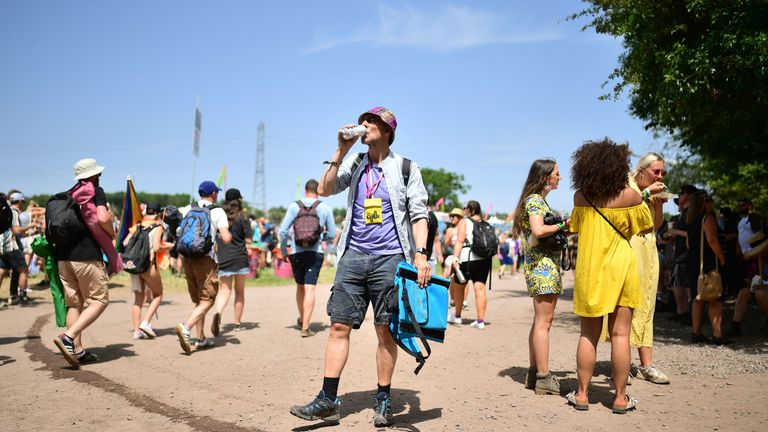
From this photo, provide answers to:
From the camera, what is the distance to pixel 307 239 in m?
8.99

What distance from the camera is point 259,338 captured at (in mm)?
9055

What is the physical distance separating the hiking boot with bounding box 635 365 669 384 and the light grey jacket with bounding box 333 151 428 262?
110 inches

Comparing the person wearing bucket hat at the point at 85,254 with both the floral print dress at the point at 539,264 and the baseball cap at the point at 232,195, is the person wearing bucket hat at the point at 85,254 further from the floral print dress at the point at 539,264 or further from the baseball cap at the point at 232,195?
the floral print dress at the point at 539,264

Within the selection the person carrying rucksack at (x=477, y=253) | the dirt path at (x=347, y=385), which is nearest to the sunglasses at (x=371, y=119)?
the dirt path at (x=347, y=385)

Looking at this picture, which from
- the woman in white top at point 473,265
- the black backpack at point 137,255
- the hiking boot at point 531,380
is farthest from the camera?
the woman in white top at point 473,265

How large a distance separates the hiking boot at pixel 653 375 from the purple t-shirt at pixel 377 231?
115 inches

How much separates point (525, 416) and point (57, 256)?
16.6 feet

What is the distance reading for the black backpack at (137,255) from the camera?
8.70m

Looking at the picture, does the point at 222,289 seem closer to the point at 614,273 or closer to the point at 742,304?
the point at 614,273

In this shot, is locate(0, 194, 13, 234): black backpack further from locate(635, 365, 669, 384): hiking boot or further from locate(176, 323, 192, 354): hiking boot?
locate(635, 365, 669, 384): hiking boot

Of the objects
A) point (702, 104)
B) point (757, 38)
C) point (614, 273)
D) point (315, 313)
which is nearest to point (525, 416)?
point (614, 273)

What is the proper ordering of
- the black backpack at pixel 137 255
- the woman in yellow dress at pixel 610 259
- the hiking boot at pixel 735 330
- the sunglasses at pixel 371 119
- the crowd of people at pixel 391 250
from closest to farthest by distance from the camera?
the crowd of people at pixel 391 250 → the sunglasses at pixel 371 119 → the woman in yellow dress at pixel 610 259 → the black backpack at pixel 137 255 → the hiking boot at pixel 735 330

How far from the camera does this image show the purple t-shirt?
480 centimetres

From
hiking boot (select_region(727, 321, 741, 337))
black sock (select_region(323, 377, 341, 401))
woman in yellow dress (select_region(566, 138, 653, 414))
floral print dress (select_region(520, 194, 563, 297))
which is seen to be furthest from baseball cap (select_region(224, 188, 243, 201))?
hiking boot (select_region(727, 321, 741, 337))
